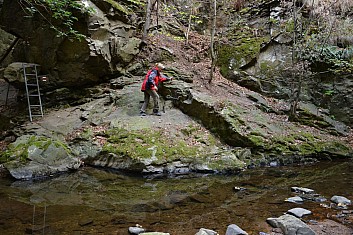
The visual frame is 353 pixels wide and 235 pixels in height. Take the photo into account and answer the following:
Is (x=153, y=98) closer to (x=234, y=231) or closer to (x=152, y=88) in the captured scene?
(x=152, y=88)

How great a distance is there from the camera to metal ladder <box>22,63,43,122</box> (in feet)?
40.5

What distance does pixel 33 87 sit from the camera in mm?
13328

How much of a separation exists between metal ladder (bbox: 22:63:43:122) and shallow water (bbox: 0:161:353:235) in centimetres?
488

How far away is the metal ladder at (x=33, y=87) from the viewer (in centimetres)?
1236

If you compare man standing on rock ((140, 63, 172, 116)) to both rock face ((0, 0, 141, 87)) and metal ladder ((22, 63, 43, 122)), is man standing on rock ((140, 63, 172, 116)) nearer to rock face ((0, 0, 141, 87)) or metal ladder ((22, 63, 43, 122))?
rock face ((0, 0, 141, 87))

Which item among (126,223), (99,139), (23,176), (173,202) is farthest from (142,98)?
(126,223)

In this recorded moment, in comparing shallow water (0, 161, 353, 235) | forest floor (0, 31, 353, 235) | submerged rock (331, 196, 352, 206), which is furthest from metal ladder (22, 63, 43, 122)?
submerged rock (331, 196, 352, 206)

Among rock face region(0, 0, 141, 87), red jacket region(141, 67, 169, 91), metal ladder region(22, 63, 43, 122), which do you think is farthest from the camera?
metal ladder region(22, 63, 43, 122)

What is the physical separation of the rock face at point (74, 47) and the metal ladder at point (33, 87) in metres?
0.40

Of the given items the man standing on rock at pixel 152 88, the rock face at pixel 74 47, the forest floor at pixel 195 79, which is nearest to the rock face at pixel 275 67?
the forest floor at pixel 195 79

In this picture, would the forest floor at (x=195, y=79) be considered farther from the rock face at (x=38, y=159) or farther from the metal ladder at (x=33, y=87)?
the rock face at (x=38, y=159)

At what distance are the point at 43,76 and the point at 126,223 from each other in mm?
9801

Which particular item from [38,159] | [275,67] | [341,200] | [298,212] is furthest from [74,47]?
[341,200]

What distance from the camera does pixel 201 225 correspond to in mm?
5246
